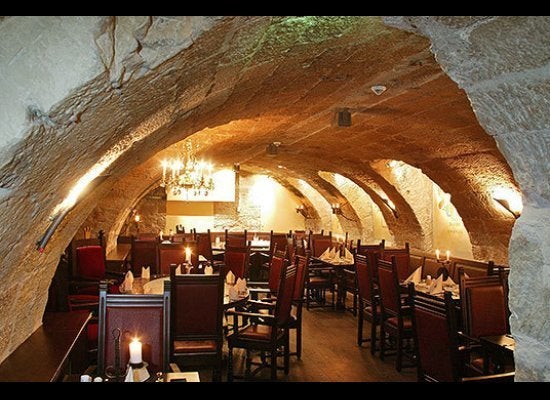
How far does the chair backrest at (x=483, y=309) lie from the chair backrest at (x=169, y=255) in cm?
336

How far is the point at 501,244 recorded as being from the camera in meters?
6.64

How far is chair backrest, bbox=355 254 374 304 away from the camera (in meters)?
5.25

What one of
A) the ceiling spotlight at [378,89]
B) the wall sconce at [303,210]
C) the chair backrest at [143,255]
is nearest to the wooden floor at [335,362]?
the chair backrest at [143,255]

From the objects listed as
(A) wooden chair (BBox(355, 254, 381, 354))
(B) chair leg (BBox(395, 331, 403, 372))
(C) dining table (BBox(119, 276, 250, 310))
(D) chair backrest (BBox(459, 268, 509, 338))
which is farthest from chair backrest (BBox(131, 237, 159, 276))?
(D) chair backrest (BBox(459, 268, 509, 338))

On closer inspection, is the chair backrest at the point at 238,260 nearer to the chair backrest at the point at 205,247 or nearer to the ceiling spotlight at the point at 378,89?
the chair backrest at the point at 205,247

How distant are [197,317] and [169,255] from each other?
241 cm

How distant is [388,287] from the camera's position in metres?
4.86

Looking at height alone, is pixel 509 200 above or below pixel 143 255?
above

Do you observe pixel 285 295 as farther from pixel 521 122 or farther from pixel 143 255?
pixel 521 122

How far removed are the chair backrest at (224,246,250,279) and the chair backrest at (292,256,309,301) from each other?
148 centimetres

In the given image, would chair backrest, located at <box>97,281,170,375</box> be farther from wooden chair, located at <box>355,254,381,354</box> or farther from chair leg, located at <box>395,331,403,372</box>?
wooden chair, located at <box>355,254,381,354</box>

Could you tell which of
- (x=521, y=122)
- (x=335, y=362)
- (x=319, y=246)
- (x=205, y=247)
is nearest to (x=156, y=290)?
(x=335, y=362)
